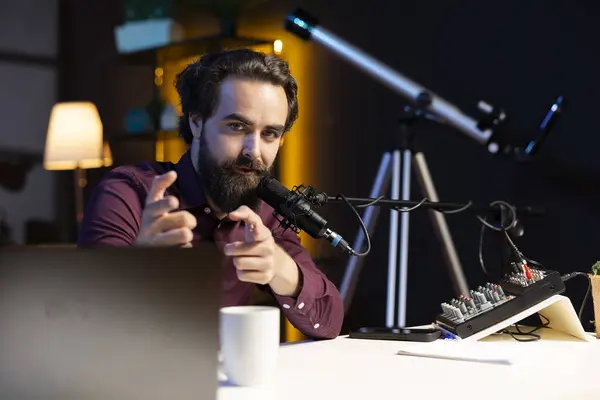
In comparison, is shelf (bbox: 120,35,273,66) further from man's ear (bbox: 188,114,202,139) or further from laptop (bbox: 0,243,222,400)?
laptop (bbox: 0,243,222,400)

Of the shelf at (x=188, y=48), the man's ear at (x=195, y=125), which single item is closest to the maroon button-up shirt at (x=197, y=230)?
the man's ear at (x=195, y=125)

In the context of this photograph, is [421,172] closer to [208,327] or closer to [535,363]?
[535,363]

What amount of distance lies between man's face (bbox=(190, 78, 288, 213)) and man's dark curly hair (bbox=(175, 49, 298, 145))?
0.25 feet

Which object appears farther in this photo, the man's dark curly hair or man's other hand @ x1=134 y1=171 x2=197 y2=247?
the man's dark curly hair

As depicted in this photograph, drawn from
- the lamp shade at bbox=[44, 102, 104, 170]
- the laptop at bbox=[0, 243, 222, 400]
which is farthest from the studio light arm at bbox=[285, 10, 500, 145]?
the laptop at bbox=[0, 243, 222, 400]

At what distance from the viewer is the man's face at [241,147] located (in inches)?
69.8

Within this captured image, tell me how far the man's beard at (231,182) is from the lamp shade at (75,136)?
6.55ft

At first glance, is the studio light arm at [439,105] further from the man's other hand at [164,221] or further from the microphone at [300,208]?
the man's other hand at [164,221]

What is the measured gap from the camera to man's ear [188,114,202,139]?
76.5 inches

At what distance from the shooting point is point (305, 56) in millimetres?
3588

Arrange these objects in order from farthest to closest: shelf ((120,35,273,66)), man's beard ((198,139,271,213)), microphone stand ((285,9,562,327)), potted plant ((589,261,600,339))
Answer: shelf ((120,35,273,66)) < microphone stand ((285,9,562,327)) < man's beard ((198,139,271,213)) < potted plant ((589,261,600,339))

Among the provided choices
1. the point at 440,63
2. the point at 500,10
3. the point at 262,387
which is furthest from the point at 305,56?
the point at 262,387

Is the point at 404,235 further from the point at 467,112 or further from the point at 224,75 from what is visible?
the point at 224,75

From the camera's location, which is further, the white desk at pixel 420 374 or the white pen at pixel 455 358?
the white pen at pixel 455 358
